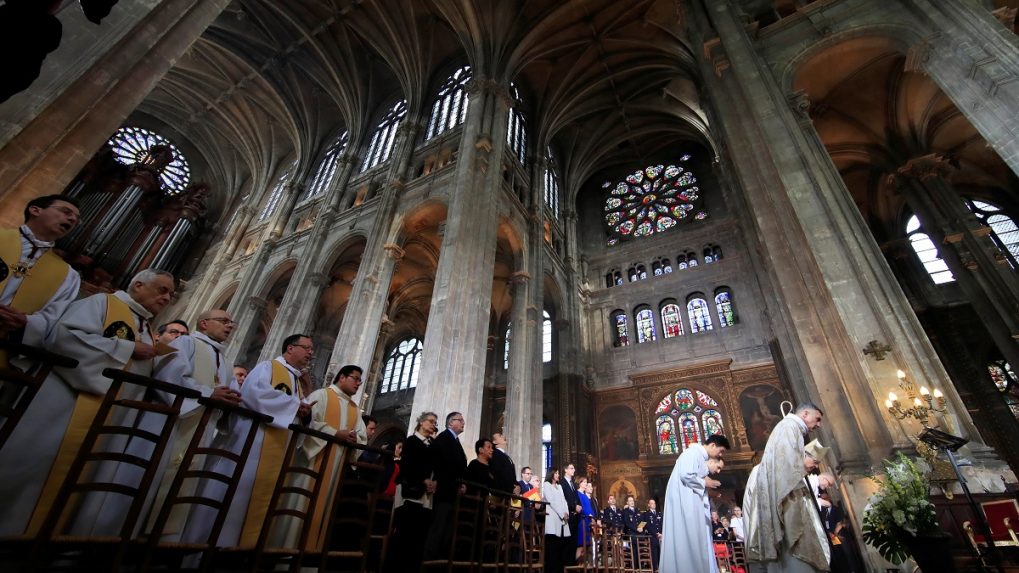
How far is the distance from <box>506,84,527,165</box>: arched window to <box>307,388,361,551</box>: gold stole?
1317cm

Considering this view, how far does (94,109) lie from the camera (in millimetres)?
4531

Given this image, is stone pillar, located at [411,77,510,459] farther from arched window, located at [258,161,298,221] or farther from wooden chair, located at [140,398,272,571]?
arched window, located at [258,161,298,221]

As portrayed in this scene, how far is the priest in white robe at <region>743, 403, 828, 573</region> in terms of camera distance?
286 centimetres

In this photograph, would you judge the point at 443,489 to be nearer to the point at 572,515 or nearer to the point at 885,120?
the point at 572,515

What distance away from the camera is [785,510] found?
119 inches

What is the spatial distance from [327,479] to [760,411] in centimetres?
1321

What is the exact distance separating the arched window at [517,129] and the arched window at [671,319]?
7.71m

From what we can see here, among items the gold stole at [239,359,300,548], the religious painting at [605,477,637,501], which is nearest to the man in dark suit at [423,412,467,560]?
the gold stole at [239,359,300,548]

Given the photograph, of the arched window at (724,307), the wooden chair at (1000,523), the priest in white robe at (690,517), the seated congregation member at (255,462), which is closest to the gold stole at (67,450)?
the seated congregation member at (255,462)

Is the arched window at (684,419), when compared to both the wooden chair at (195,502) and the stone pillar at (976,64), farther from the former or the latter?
the wooden chair at (195,502)

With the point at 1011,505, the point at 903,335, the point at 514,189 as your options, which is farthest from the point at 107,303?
the point at 514,189

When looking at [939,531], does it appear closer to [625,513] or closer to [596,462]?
[625,513]

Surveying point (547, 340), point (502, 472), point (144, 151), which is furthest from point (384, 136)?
point (502, 472)

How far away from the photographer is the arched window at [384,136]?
16531mm
